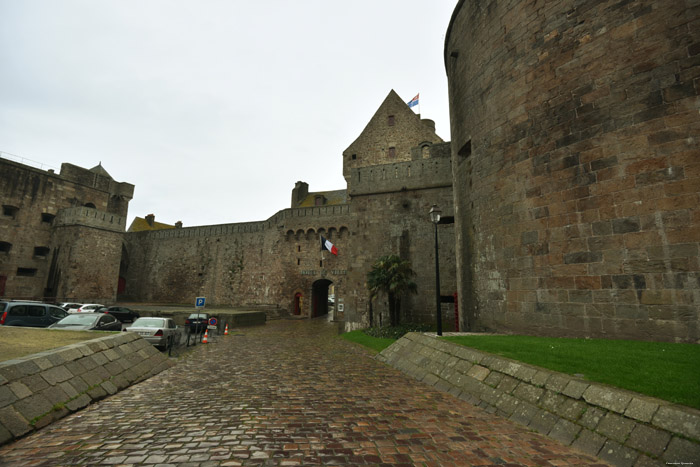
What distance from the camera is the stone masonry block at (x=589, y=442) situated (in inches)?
150

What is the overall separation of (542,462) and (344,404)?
308cm

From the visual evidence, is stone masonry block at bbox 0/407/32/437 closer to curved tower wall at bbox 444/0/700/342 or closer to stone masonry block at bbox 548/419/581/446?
stone masonry block at bbox 548/419/581/446

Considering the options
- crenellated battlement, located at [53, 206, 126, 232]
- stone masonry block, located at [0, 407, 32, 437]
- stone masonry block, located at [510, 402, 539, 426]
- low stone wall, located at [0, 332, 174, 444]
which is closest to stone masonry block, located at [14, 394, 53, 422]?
low stone wall, located at [0, 332, 174, 444]

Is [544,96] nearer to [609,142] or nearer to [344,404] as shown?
[609,142]

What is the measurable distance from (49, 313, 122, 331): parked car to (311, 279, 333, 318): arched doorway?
19.6 m

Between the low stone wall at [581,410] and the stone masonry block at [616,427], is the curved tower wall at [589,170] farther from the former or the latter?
the stone masonry block at [616,427]

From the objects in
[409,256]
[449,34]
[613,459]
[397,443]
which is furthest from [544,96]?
[409,256]

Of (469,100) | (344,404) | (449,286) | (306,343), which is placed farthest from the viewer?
(449,286)

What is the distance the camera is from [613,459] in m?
3.58

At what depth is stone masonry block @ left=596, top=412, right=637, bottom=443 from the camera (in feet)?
12.1

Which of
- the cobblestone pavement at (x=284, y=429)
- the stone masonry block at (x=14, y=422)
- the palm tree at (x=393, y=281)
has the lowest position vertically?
the cobblestone pavement at (x=284, y=429)

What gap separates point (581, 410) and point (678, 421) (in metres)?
1.04

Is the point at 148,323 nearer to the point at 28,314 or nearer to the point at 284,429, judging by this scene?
the point at 28,314

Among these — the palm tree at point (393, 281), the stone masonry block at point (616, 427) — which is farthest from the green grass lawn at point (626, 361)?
the palm tree at point (393, 281)
